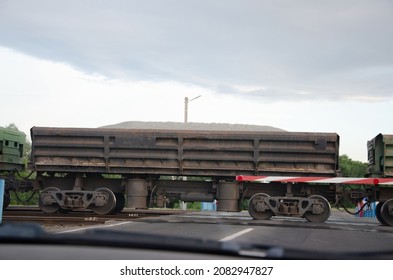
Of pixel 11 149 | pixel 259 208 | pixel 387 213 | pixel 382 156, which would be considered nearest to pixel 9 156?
pixel 11 149

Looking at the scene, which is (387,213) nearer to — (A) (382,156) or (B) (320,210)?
(A) (382,156)

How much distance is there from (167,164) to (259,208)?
8.90 feet

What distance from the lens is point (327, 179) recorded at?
1280cm

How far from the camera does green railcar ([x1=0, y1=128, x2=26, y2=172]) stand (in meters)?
15.3

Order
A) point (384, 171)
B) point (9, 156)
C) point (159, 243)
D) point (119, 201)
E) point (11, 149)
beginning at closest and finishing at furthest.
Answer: point (159, 243)
point (384, 171)
point (119, 201)
point (9, 156)
point (11, 149)

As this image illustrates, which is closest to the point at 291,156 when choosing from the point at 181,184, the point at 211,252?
the point at 181,184

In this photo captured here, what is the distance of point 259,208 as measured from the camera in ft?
41.9

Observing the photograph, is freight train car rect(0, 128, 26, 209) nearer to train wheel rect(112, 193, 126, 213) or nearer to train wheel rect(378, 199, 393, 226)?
train wheel rect(112, 193, 126, 213)

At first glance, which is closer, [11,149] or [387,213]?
[387,213]

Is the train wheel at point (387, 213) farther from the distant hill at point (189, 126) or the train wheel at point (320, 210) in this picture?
the distant hill at point (189, 126)

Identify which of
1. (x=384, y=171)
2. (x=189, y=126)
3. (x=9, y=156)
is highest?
(x=189, y=126)

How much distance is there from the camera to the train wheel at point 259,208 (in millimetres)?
12789
